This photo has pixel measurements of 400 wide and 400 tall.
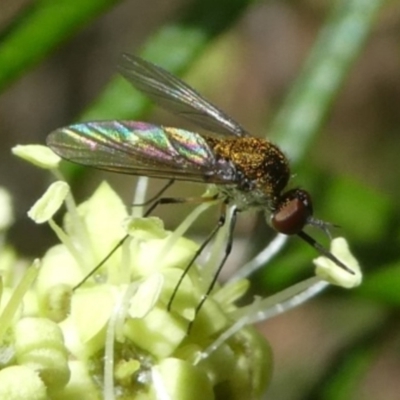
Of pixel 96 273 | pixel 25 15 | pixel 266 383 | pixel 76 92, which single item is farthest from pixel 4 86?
pixel 76 92

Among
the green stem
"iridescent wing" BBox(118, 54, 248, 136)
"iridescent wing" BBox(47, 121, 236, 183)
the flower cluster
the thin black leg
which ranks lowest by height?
the flower cluster

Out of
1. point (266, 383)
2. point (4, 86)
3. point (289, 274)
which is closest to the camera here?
point (266, 383)

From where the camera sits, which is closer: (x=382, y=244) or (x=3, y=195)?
(x=3, y=195)

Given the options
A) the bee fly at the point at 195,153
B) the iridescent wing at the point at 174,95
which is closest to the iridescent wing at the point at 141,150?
the bee fly at the point at 195,153

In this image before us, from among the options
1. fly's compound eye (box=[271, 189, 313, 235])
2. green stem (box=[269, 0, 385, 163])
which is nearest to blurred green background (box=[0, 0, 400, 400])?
green stem (box=[269, 0, 385, 163])

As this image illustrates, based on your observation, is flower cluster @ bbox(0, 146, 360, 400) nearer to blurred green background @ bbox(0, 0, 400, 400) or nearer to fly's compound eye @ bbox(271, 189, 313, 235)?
fly's compound eye @ bbox(271, 189, 313, 235)

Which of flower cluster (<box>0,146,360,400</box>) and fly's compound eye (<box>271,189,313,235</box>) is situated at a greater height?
fly's compound eye (<box>271,189,313,235</box>)

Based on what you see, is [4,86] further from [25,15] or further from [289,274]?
[289,274]
